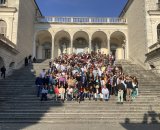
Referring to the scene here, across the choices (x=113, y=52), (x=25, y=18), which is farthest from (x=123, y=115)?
(x=113, y=52)

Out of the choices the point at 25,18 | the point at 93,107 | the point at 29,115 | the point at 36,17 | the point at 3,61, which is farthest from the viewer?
the point at 36,17

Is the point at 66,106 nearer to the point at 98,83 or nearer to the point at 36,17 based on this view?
the point at 98,83

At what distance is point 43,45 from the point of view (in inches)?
1452

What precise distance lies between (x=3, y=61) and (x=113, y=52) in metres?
18.1

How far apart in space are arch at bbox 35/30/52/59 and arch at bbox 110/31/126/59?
8854 mm

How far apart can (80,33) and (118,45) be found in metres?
5.87

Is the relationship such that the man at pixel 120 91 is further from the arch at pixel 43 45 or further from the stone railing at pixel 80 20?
the arch at pixel 43 45

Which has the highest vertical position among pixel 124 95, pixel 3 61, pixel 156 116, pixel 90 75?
pixel 3 61

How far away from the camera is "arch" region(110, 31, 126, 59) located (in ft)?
117

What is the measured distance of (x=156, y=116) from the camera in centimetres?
1393

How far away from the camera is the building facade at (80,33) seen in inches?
1056

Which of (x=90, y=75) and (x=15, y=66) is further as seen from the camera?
(x=15, y=66)

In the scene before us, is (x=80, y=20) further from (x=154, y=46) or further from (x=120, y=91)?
(x=120, y=91)

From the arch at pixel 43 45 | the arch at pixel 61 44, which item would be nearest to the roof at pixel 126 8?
the arch at pixel 61 44
